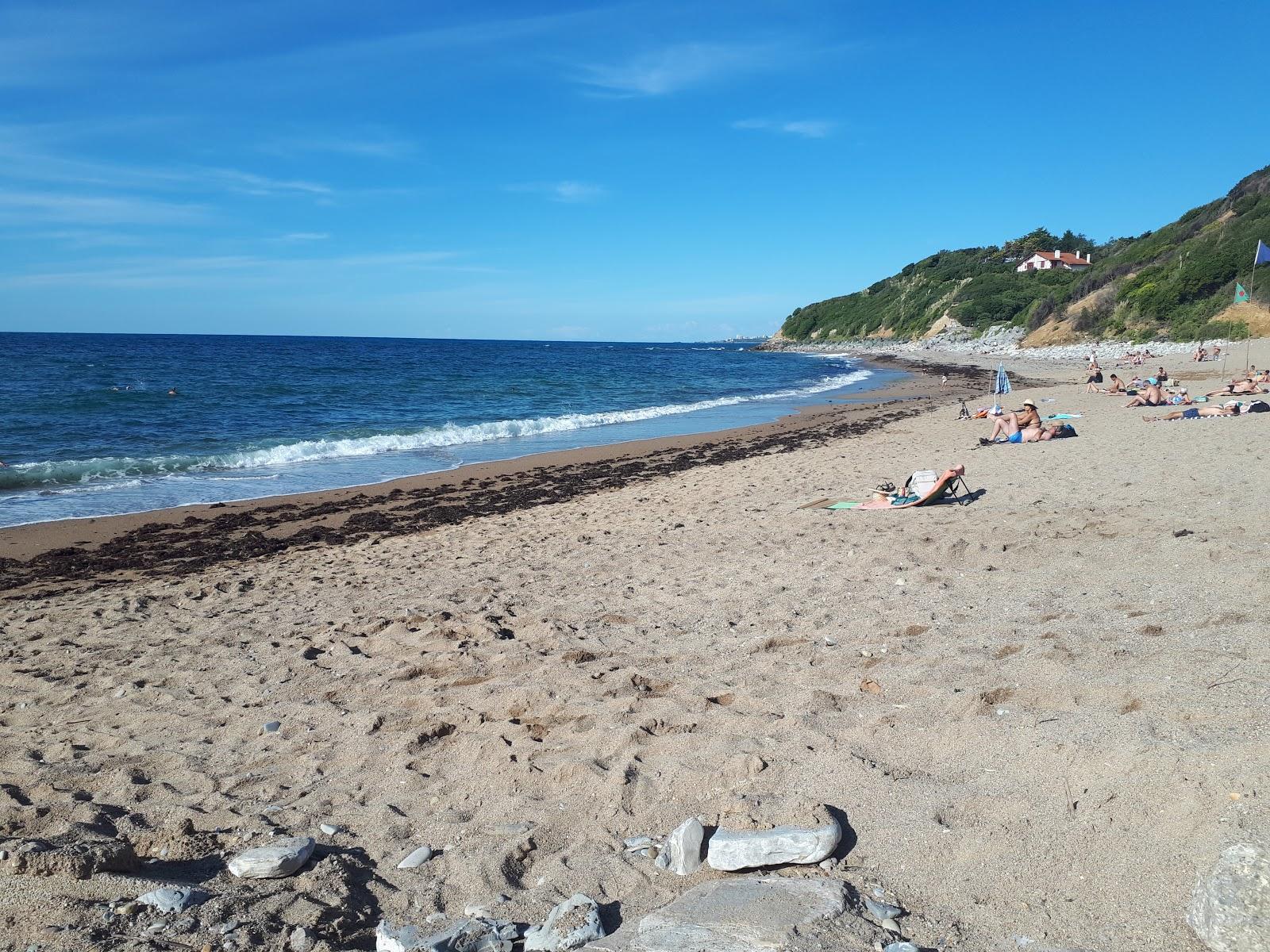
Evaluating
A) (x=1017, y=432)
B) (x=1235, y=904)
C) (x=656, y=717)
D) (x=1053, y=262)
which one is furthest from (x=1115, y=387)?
(x=1053, y=262)

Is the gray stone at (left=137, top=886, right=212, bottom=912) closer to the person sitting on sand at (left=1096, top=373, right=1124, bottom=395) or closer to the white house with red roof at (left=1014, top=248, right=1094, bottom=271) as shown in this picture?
the person sitting on sand at (left=1096, top=373, right=1124, bottom=395)

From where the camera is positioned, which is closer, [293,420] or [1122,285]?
[293,420]

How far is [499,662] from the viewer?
5.06 metres

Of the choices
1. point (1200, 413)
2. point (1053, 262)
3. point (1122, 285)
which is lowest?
point (1200, 413)

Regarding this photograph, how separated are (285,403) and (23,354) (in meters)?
39.6

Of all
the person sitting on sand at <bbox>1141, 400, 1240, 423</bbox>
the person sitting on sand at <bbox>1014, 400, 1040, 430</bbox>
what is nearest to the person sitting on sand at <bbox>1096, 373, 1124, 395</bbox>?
the person sitting on sand at <bbox>1141, 400, 1240, 423</bbox>

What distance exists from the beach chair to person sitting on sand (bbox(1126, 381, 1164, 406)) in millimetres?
11377

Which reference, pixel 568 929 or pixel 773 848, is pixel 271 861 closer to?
→ pixel 568 929

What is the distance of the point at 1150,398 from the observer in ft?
58.2

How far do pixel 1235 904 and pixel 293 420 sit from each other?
81.1ft

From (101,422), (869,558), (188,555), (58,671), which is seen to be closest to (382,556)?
(188,555)

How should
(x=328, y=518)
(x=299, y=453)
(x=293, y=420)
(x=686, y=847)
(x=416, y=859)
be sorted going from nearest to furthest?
(x=686, y=847)
(x=416, y=859)
(x=328, y=518)
(x=299, y=453)
(x=293, y=420)

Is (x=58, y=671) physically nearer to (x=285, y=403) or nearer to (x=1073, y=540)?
(x=1073, y=540)

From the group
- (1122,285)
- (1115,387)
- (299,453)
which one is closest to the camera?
(299,453)
